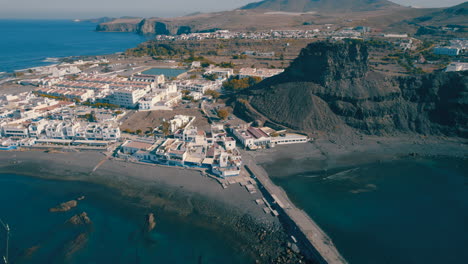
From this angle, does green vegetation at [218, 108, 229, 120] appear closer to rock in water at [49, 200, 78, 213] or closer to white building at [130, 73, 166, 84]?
rock in water at [49, 200, 78, 213]

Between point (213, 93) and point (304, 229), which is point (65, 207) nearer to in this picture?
point (304, 229)

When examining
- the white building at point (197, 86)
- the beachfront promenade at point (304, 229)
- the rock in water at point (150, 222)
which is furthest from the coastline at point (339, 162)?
the white building at point (197, 86)

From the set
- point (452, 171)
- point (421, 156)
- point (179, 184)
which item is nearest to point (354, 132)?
point (421, 156)

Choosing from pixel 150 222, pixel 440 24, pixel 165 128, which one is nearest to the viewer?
pixel 150 222

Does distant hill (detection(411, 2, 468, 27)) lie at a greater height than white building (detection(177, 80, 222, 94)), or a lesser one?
greater

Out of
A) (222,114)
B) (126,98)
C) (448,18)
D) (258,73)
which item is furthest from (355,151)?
(448,18)

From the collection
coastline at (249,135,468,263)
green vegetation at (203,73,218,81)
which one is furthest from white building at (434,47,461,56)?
green vegetation at (203,73,218,81)
